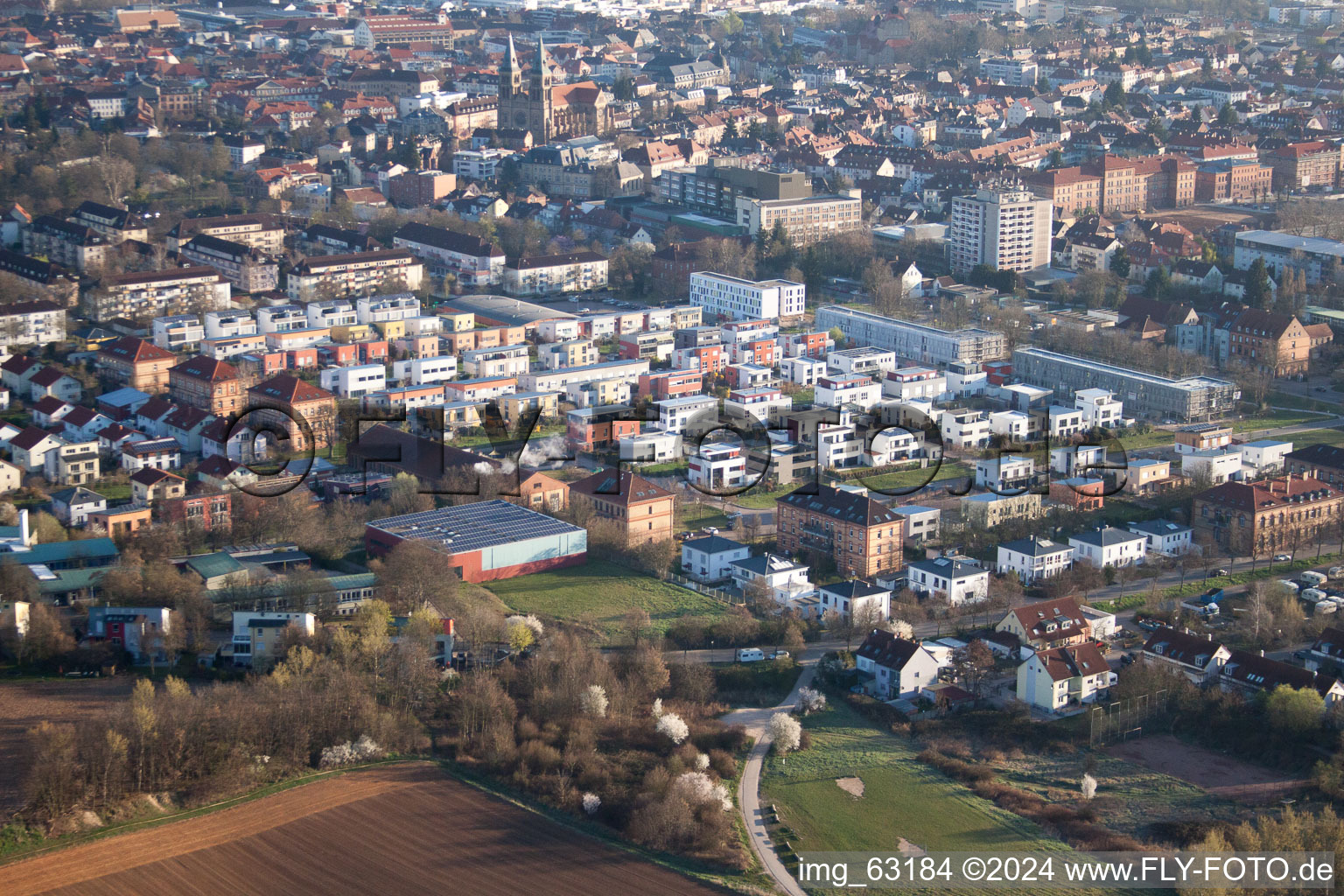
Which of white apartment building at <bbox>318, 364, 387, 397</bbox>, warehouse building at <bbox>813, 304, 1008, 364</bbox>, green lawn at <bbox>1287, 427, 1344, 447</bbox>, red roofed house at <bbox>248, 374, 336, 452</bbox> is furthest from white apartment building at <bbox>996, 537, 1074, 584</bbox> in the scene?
white apartment building at <bbox>318, 364, 387, 397</bbox>

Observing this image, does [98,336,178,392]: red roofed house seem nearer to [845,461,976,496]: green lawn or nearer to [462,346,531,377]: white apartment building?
[462,346,531,377]: white apartment building

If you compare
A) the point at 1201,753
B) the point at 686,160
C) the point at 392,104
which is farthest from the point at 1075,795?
the point at 392,104

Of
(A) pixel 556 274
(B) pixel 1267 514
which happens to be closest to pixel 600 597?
(B) pixel 1267 514

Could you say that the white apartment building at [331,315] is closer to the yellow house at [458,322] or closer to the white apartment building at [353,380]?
the yellow house at [458,322]

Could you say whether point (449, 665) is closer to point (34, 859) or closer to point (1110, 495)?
point (34, 859)

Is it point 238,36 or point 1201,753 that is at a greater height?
point 238,36

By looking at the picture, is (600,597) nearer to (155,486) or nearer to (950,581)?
(950,581)
